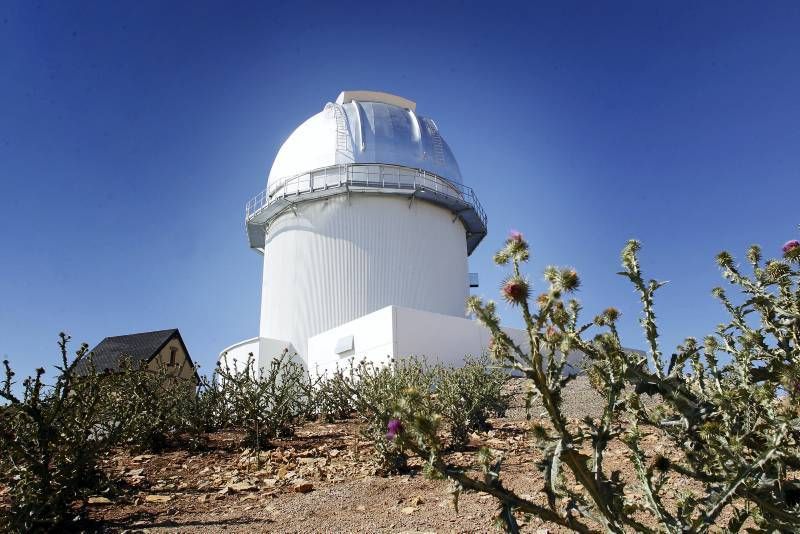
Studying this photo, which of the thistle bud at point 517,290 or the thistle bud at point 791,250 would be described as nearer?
the thistle bud at point 517,290

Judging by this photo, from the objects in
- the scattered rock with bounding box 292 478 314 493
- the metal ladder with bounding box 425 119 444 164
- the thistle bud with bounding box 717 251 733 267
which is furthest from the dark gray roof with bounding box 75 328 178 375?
the thistle bud with bounding box 717 251 733 267

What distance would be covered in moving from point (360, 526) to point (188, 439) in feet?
13.3

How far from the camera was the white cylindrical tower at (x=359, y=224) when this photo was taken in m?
18.5

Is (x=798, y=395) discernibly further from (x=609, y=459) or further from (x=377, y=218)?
(x=377, y=218)

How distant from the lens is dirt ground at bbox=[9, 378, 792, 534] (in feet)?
12.5

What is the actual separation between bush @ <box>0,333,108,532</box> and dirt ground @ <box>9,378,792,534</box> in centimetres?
37

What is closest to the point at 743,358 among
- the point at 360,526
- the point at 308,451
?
the point at 360,526

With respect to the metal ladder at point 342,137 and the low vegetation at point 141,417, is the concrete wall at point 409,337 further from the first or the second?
the metal ladder at point 342,137

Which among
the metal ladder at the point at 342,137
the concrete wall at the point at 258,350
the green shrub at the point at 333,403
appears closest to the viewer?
the green shrub at the point at 333,403

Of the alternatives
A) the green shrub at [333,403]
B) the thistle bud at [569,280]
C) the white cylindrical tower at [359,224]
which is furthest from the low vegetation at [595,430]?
the white cylindrical tower at [359,224]

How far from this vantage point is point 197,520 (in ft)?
13.2

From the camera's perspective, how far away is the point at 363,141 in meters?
20.1

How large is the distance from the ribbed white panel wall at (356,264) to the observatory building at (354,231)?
4 cm

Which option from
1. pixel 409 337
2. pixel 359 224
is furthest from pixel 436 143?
pixel 409 337
